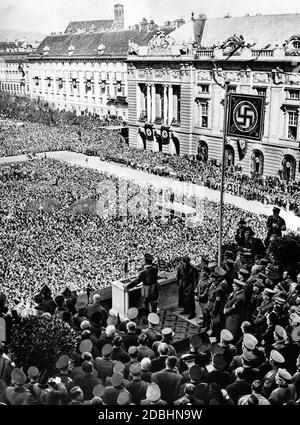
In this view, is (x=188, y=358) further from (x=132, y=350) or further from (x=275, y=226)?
(x=275, y=226)

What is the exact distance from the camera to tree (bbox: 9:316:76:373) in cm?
1097

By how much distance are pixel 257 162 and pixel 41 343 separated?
43177 millimetres

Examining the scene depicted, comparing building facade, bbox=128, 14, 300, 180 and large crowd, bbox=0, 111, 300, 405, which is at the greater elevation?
building facade, bbox=128, 14, 300, 180

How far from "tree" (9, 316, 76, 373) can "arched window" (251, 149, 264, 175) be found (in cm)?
4195

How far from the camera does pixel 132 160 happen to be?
55594 millimetres

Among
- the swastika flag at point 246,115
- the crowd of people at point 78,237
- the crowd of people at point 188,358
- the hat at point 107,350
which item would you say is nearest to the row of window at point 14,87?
the crowd of people at point 78,237

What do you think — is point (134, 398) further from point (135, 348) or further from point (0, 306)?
point (0, 306)

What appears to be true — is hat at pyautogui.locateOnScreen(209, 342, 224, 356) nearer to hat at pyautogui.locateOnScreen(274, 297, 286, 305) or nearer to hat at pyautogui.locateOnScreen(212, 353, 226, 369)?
hat at pyautogui.locateOnScreen(212, 353, 226, 369)

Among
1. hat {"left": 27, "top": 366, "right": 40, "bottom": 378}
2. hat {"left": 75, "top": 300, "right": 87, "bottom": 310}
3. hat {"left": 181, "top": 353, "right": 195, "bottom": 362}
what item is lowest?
hat {"left": 75, "top": 300, "right": 87, "bottom": 310}

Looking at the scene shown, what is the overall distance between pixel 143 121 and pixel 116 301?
49805 mm

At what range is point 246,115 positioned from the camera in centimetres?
1969

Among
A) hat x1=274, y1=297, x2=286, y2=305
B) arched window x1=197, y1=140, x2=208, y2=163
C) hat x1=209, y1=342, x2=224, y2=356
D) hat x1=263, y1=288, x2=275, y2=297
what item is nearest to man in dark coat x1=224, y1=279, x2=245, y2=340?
hat x1=263, y1=288, x2=275, y2=297

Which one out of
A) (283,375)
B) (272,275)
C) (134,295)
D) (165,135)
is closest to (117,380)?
(283,375)

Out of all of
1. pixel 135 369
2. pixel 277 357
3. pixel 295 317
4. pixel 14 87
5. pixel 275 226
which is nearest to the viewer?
pixel 135 369
